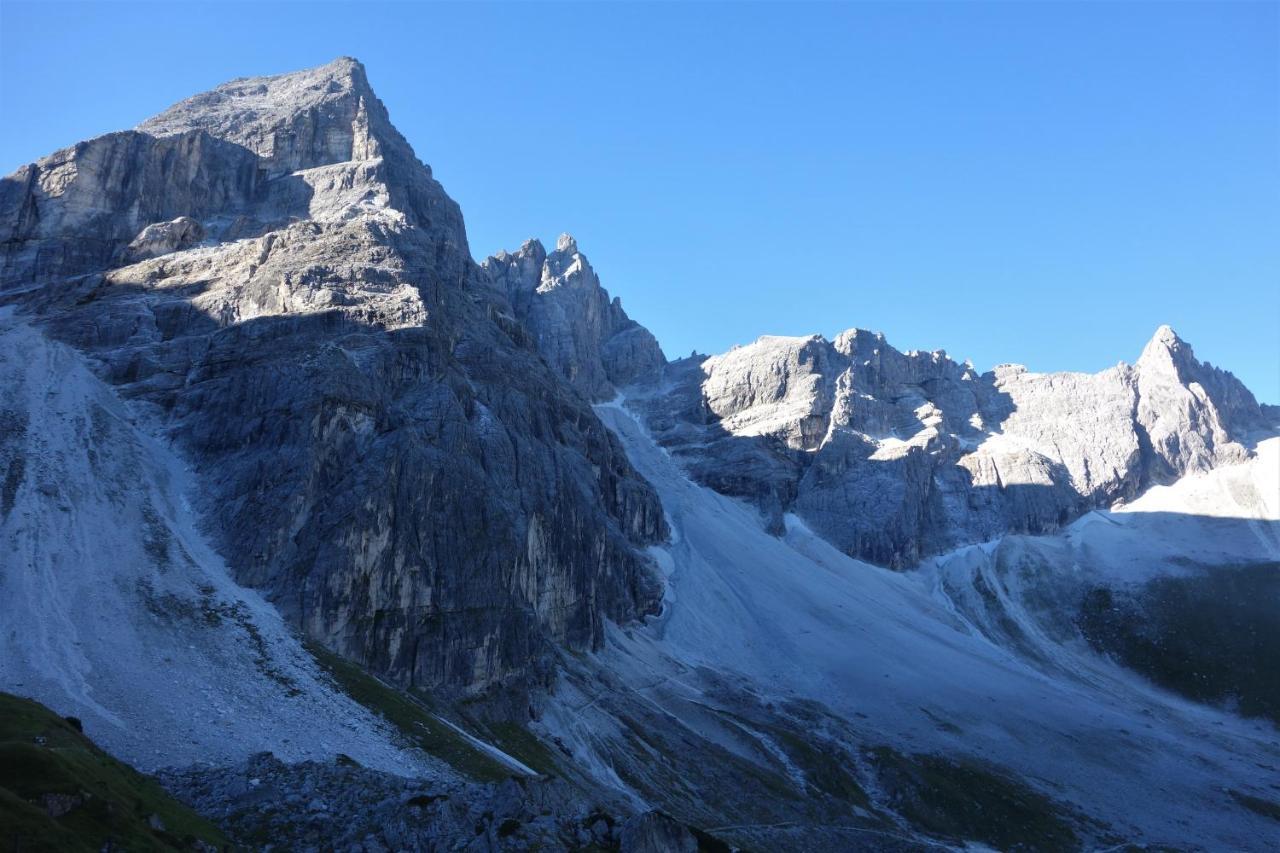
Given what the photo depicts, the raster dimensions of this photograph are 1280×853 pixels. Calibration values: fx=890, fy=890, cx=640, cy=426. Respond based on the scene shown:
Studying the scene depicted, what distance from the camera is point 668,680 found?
385 ft

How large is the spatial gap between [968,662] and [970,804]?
47.0m

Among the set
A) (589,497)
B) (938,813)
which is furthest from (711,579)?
(938,813)

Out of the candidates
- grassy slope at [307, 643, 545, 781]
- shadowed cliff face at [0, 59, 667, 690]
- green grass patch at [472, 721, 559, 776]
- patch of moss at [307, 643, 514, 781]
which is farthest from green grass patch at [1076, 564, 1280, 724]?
patch of moss at [307, 643, 514, 781]

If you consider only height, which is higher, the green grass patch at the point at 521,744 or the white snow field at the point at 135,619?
the white snow field at the point at 135,619

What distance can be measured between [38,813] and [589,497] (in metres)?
109

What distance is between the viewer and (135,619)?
6378cm

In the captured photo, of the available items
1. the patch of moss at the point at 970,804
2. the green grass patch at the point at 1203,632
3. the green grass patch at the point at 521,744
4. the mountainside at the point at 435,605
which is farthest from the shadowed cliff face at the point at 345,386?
the green grass patch at the point at 1203,632

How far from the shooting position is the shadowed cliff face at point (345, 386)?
83.9m

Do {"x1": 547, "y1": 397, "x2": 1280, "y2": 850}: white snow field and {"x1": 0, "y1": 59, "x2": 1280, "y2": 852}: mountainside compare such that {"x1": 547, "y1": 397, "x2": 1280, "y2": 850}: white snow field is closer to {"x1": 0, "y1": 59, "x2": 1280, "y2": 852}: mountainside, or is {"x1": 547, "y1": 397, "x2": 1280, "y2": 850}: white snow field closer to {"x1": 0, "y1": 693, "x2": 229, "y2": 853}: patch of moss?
{"x1": 0, "y1": 59, "x2": 1280, "y2": 852}: mountainside

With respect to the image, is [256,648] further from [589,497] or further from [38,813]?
[589,497]

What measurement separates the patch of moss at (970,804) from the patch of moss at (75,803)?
76.8m

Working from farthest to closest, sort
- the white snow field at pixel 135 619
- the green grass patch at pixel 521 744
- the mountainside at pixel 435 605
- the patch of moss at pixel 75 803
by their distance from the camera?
the green grass patch at pixel 521 744 → the mountainside at pixel 435 605 → the white snow field at pixel 135 619 → the patch of moss at pixel 75 803

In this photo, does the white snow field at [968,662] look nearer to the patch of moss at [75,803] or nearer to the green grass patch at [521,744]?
the green grass patch at [521,744]

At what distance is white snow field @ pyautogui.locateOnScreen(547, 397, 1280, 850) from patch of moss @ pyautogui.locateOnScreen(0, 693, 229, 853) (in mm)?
50409
